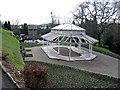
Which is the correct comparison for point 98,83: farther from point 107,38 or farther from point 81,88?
point 107,38

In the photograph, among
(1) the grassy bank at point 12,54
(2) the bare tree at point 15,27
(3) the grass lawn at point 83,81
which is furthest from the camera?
(2) the bare tree at point 15,27

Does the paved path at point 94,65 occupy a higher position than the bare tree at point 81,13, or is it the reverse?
the bare tree at point 81,13

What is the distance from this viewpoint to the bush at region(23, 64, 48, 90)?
793 centimetres

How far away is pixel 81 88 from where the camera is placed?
10414 mm

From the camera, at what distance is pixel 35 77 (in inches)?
314

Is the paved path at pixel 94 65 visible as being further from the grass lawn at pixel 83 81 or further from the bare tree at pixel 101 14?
the bare tree at pixel 101 14

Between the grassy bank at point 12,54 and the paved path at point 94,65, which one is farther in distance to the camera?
the paved path at point 94,65

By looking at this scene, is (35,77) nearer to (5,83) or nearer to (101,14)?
(5,83)

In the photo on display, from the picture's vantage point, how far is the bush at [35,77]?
793cm

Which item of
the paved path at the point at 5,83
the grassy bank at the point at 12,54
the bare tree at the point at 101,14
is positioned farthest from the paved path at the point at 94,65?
the bare tree at the point at 101,14

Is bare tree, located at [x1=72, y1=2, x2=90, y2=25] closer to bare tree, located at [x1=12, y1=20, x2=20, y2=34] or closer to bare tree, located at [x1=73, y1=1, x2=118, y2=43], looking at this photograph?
bare tree, located at [x1=73, y1=1, x2=118, y2=43]

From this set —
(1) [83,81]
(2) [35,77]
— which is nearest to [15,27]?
(1) [83,81]

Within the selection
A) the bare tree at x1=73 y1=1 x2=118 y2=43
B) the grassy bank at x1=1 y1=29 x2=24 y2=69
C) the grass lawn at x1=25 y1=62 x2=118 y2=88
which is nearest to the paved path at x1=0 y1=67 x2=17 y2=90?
the grass lawn at x1=25 y1=62 x2=118 y2=88

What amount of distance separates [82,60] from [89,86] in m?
8.32
